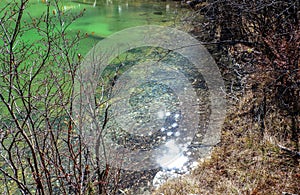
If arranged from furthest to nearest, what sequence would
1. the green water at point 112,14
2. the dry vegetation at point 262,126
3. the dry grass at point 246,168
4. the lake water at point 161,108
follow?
1. the green water at point 112,14
2. the lake water at point 161,108
3. the dry vegetation at point 262,126
4. the dry grass at point 246,168

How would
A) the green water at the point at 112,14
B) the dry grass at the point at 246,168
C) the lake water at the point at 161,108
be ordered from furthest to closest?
the green water at the point at 112,14 → the lake water at the point at 161,108 → the dry grass at the point at 246,168

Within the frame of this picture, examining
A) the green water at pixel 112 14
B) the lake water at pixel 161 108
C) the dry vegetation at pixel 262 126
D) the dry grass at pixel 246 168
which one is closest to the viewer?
the dry grass at pixel 246 168

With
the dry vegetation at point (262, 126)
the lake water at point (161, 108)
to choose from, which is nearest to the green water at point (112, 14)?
the lake water at point (161, 108)

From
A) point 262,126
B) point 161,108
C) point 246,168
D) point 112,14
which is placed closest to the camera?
point 246,168

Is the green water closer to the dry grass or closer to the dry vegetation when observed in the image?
the dry vegetation

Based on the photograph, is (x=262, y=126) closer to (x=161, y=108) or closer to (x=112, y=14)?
(x=161, y=108)

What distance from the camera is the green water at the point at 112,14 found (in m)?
9.55

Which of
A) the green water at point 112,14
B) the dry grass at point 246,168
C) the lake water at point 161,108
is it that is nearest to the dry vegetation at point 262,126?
the dry grass at point 246,168

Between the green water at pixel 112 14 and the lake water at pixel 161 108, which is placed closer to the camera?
the lake water at pixel 161 108

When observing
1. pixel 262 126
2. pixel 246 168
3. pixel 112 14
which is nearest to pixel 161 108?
pixel 262 126

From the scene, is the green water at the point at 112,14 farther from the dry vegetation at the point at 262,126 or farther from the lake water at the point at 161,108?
the dry vegetation at the point at 262,126

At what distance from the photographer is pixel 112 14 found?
12.0 meters

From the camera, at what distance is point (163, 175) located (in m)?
3.90

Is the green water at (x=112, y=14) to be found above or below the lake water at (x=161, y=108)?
above
